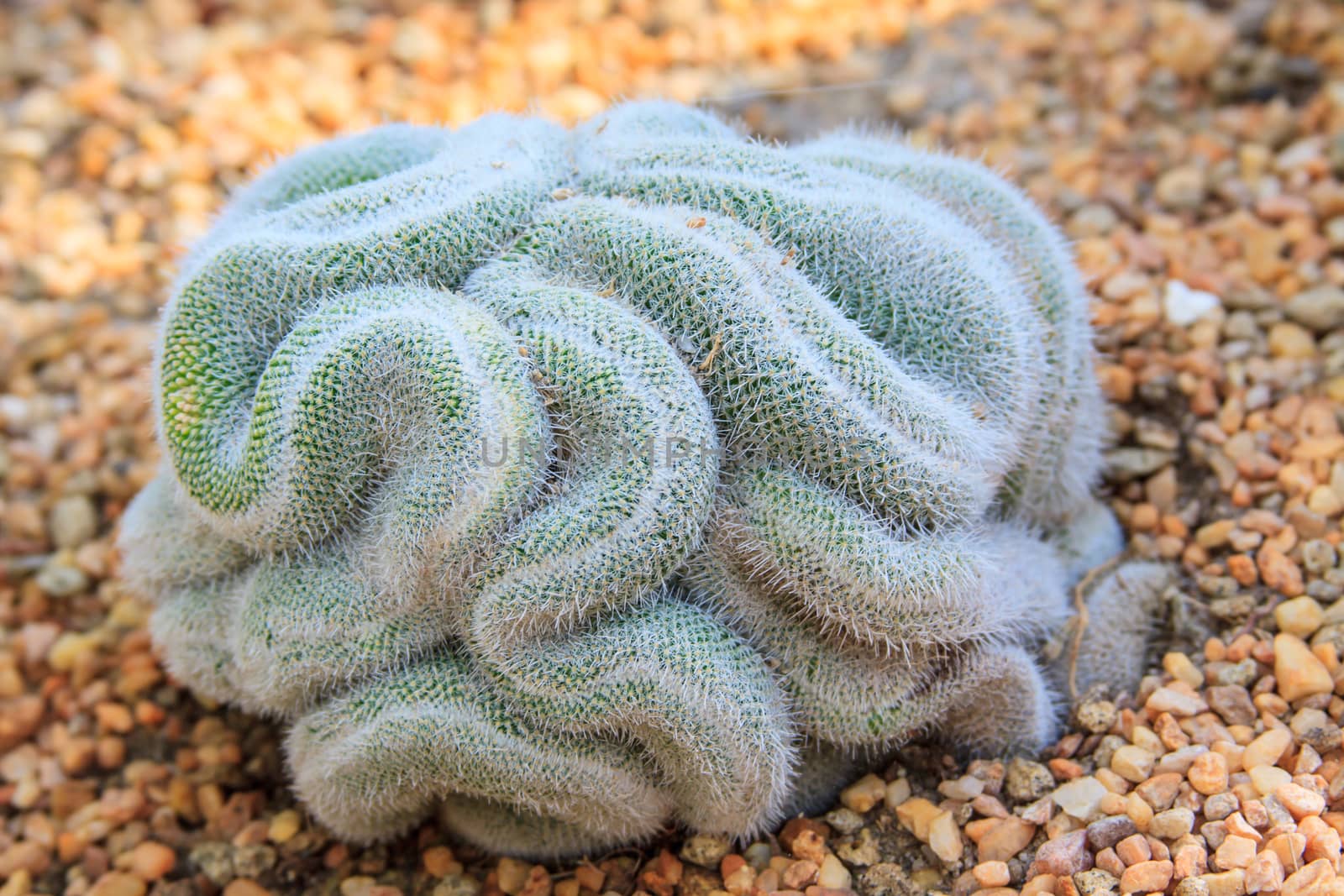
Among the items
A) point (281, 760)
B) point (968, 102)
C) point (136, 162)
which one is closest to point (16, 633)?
point (281, 760)

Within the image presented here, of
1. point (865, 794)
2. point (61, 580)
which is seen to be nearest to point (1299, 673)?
point (865, 794)

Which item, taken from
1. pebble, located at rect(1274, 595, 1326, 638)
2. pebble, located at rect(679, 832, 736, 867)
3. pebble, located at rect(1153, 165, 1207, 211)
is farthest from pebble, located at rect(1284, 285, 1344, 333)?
pebble, located at rect(679, 832, 736, 867)

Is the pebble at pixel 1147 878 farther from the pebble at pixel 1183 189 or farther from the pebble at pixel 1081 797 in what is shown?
the pebble at pixel 1183 189

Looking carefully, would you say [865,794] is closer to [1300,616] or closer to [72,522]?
[1300,616]

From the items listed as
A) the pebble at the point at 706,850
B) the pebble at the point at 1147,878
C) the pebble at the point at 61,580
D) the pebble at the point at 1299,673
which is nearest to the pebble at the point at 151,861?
the pebble at the point at 61,580

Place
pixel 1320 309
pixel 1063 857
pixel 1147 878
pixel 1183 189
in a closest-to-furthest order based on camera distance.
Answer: pixel 1147 878, pixel 1063 857, pixel 1320 309, pixel 1183 189

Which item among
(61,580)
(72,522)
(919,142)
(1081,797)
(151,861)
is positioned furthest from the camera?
(919,142)
